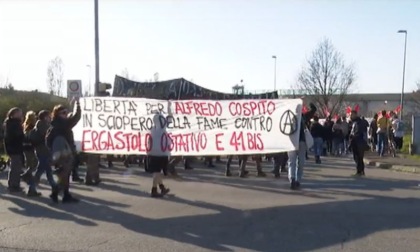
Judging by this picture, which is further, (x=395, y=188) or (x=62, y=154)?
(x=395, y=188)

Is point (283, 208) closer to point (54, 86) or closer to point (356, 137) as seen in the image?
point (356, 137)

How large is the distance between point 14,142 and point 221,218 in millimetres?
5271

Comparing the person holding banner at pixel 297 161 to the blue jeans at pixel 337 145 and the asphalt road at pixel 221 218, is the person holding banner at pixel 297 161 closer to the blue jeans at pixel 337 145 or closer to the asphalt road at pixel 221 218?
the asphalt road at pixel 221 218

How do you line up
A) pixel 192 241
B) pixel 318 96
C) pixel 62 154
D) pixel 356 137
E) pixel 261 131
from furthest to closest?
pixel 318 96 → pixel 356 137 → pixel 261 131 → pixel 62 154 → pixel 192 241

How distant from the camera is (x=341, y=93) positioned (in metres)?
56.0

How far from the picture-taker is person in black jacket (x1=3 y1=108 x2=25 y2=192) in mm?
12469

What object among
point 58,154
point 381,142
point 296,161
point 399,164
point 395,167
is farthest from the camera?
point 381,142

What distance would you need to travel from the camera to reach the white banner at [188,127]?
40.8 ft

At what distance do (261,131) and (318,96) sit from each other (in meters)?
43.5

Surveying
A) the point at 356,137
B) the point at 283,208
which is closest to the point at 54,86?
the point at 356,137

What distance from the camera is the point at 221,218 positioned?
957 cm

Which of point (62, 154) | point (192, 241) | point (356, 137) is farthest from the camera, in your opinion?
point (356, 137)

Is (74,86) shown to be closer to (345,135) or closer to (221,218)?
(221,218)

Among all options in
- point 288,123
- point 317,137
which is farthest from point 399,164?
point 288,123
